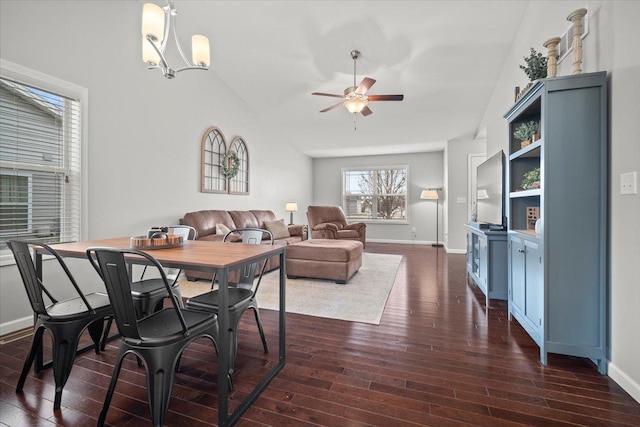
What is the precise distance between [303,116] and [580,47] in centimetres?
476

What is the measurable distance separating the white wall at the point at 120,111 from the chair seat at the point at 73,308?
128cm

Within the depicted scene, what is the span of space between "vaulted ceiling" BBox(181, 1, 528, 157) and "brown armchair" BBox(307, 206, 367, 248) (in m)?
2.05

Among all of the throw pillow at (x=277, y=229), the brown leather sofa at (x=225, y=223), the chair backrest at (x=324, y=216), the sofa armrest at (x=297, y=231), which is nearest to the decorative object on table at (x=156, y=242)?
the brown leather sofa at (x=225, y=223)

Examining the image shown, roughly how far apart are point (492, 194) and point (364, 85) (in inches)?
81.3

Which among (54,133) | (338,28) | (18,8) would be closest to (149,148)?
(54,133)

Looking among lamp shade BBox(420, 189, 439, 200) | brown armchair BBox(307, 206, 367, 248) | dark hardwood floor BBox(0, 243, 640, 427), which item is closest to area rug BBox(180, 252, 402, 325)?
dark hardwood floor BBox(0, 243, 640, 427)

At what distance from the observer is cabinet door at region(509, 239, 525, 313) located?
2314 mm

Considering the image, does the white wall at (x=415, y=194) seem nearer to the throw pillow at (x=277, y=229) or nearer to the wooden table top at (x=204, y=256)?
the throw pillow at (x=277, y=229)

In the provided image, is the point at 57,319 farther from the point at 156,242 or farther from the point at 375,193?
the point at 375,193

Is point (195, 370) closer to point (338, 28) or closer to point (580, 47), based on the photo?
point (580, 47)

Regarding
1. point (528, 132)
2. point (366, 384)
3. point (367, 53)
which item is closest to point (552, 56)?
point (528, 132)

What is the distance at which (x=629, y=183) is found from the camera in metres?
1.58

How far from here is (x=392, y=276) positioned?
169 inches

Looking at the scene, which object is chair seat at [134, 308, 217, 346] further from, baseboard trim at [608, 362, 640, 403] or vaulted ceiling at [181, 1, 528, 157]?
vaulted ceiling at [181, 1, 528, 157]
